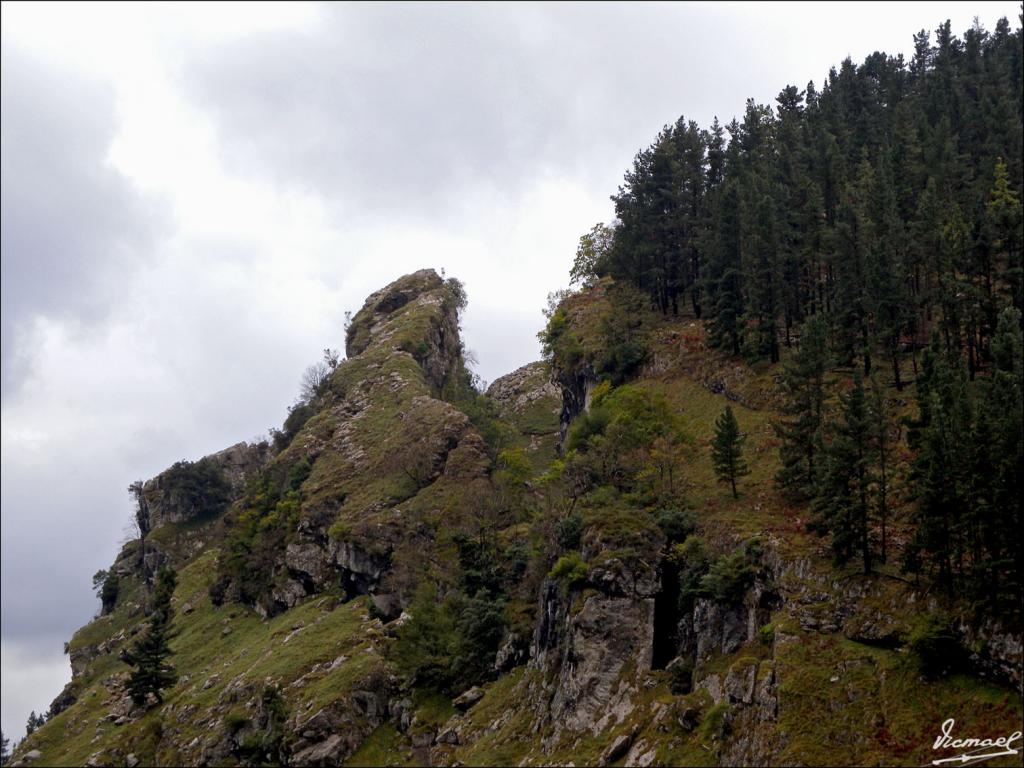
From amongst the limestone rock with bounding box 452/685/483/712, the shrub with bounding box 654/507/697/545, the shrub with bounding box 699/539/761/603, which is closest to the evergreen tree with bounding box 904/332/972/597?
the shrub with bounding box 699/539/761/603

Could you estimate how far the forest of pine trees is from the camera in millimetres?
44531

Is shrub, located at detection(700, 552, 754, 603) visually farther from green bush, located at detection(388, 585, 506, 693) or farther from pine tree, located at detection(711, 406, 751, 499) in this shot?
green bush, located at detection(388, 585, 506, 693)

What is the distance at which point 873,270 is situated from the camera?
225 feet

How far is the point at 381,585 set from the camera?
284 feet

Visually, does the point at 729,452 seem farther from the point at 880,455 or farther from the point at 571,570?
the point at 571,570

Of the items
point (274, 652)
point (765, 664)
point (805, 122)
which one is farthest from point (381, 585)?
point (805, 122)

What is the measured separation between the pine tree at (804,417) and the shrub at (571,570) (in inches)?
626

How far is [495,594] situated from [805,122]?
7860cm

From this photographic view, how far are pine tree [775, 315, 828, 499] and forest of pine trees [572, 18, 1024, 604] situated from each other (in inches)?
6.7

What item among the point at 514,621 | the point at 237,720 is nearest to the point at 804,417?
the point at 514,621

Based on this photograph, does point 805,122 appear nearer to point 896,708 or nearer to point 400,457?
point 400,457

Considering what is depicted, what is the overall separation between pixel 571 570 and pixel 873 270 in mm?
35783

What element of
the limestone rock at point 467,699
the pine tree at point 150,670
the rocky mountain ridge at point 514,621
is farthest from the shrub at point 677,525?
the pine tree at point 150,670

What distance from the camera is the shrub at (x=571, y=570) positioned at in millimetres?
60844
